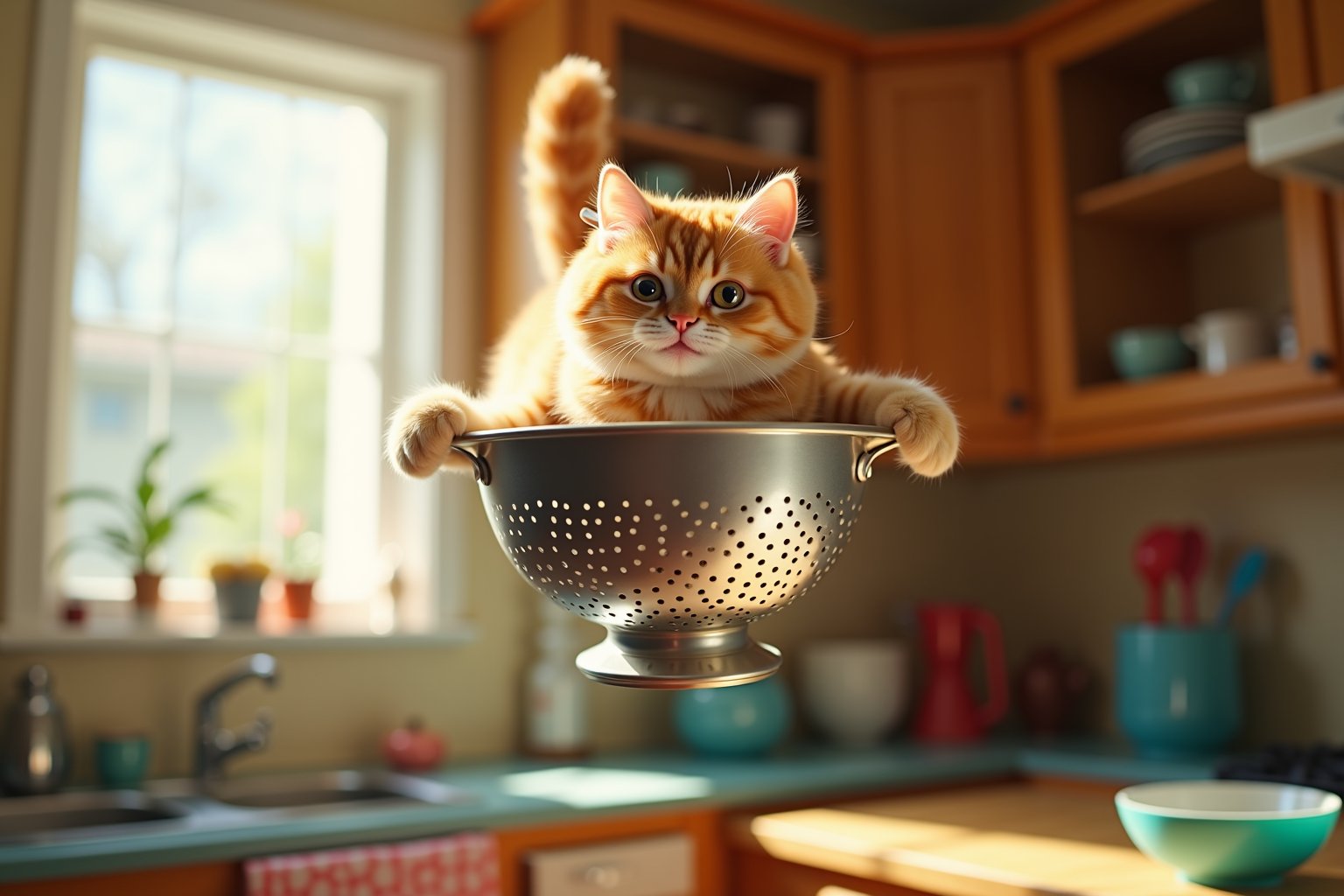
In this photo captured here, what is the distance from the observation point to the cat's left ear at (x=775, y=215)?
56 centimetres

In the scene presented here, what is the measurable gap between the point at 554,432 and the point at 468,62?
2.11 meters

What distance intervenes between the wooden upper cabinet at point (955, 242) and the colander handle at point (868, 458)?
1.88 m

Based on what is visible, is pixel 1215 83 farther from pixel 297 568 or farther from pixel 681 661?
pixel 681 661

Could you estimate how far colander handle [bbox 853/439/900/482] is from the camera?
55 cm

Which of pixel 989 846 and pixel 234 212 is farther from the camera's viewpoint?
pixel 234 212

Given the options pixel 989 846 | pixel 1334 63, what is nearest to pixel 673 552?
pixel 989 846

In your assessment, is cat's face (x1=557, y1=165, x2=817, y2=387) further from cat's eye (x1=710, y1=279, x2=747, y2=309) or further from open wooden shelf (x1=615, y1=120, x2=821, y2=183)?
open wooden shelf (x1=615, y1=120, x2=821, y2=183)

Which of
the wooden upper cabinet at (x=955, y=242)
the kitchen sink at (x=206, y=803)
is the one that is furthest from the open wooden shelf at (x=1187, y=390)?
the kitchen sink at (x=206, y=803)

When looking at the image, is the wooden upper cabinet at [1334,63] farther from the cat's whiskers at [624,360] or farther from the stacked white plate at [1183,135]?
the cat's whiskers at [624,360]

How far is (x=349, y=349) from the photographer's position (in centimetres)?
239

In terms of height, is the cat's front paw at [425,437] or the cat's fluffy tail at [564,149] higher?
the cat's fluffy tail at [564,149]

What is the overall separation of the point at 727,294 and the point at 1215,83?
198 cm

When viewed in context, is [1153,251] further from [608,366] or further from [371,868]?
[608,366]

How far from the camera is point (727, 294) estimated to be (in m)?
0.56
